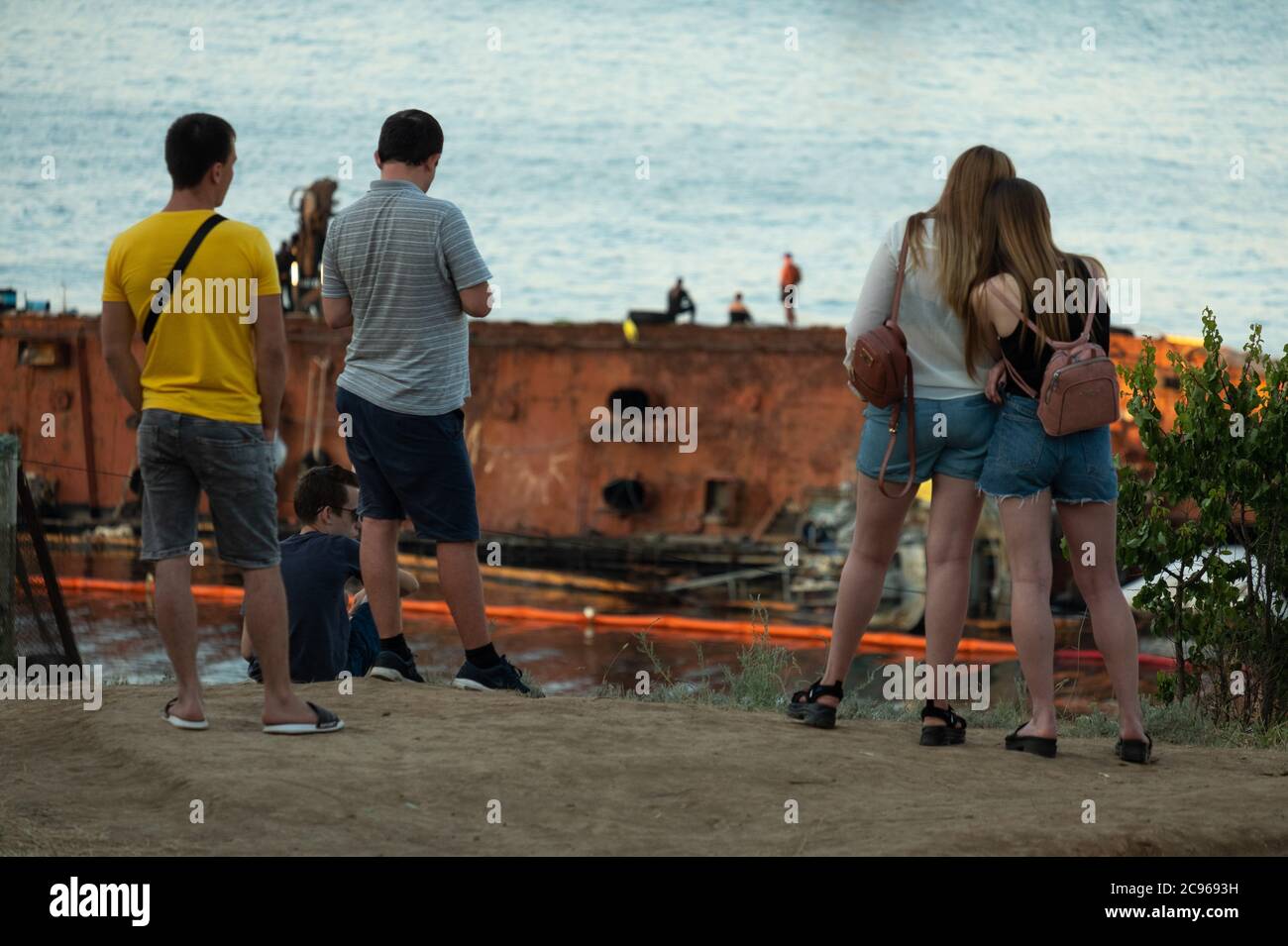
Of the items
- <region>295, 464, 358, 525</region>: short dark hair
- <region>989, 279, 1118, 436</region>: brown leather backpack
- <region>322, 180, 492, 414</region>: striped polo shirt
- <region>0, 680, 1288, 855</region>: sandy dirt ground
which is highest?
<region>322, 180, 492, 414</region>: striped polo shirt

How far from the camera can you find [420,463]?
6.26m

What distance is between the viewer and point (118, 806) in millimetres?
5117

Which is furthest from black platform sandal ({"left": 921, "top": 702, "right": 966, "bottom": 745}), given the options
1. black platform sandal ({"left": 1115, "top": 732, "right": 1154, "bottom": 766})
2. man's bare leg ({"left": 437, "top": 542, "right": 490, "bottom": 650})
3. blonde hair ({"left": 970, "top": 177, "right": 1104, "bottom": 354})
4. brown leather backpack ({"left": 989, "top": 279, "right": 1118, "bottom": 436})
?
man's bare leg ({"left": 437, "top": 542, "right": 490, "bottom": 650})

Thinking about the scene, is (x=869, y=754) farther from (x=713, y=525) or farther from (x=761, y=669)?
(x=713, y=525)

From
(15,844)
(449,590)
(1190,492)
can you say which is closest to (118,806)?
(15,844)

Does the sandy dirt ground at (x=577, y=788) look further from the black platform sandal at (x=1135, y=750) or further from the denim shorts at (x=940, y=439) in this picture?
the denim shorts at (x=940, y=439)

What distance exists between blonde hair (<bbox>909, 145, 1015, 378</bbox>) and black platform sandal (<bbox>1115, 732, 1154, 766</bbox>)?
1493mm

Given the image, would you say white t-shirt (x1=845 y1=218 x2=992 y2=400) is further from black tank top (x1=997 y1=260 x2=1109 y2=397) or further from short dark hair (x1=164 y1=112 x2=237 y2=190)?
short dark hair (x1=164 y1=112 x2=237 y2=190)

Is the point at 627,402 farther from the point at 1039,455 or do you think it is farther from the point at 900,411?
the point at 1039,455

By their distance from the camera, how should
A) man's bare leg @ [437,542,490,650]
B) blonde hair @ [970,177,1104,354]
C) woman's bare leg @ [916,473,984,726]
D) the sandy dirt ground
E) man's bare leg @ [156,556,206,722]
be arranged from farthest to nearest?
1. man's bare leg @ [437,542,490,650]
2. woman's bare leg @ [916,473,984,726]
3. blonde hair @ [970,177,1104,354]
4. man's bare leg @ [156,556,206,722]
5. the sandy dirt ground

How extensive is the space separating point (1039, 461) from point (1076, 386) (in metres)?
0.31

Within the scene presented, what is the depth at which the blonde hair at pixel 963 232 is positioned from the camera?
5.73 metres

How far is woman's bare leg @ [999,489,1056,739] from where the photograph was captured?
Result: 5809 millimetres
